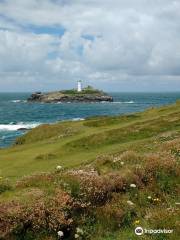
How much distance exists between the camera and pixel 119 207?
15695 mm

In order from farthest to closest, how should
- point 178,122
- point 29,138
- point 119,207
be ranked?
point 29,138 → point 178,122 → point 119,207

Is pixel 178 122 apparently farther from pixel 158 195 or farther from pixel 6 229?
pixel 6 229

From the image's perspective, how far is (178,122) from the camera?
42.9 m

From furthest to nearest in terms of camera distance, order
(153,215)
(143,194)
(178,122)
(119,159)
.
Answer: (178,122) < (119,159) < (143,194) < (153,215)

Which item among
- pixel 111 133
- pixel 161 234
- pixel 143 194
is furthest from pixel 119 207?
pixel 111 133

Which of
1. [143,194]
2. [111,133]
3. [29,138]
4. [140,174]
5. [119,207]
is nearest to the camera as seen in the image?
[119,207]

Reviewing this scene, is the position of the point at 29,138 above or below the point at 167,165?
below

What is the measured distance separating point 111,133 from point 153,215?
80.1 feet

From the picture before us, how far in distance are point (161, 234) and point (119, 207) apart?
8.75 feet

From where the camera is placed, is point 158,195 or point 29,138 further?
point 29,138

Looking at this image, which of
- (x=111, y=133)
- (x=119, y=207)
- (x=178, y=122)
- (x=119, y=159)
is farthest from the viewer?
(x=178, y=122)

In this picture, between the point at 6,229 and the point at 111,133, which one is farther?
the point at 111,133

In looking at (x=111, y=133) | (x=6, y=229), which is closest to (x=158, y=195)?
(x=6, y=229)

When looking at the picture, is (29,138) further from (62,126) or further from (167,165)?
(167,165)
